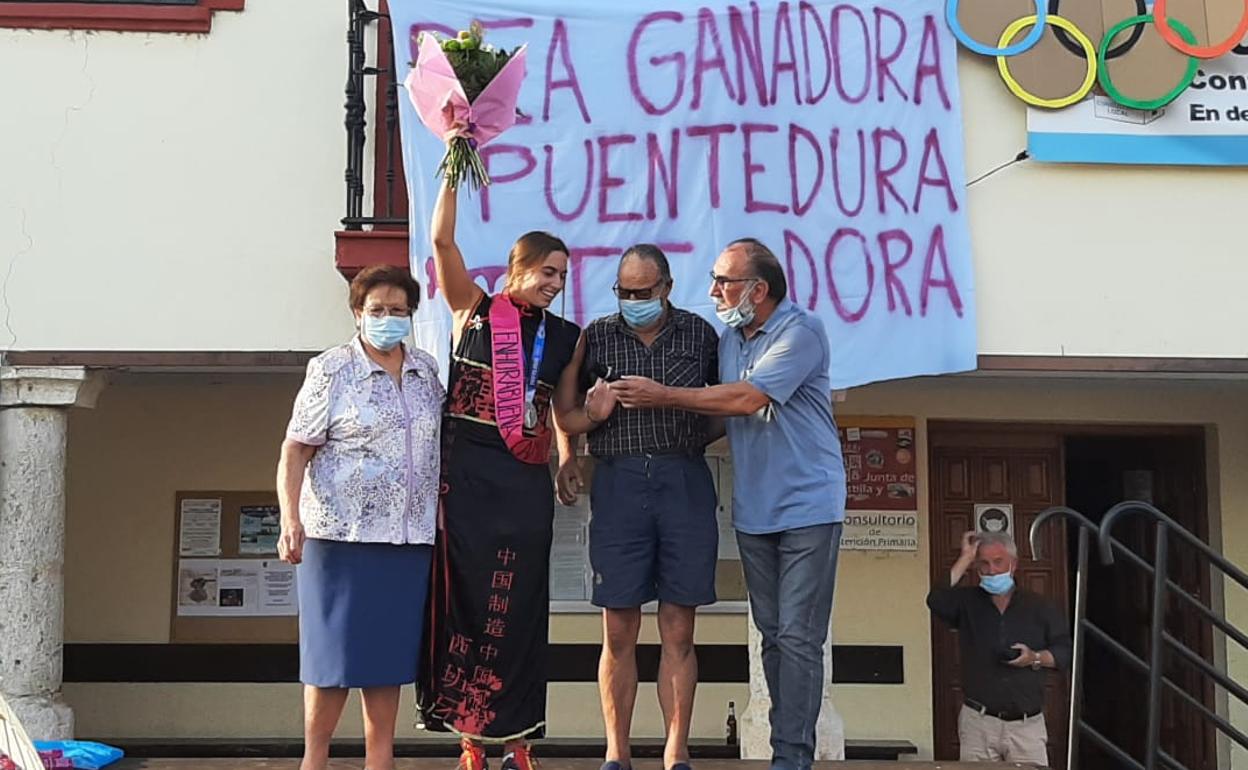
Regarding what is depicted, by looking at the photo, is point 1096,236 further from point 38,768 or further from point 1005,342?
point 38,768

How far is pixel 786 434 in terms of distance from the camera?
14.2ft

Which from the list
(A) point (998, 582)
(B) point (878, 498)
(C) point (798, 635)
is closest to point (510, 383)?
(C) point (798, 635)

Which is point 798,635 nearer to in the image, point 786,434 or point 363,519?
point 786,434

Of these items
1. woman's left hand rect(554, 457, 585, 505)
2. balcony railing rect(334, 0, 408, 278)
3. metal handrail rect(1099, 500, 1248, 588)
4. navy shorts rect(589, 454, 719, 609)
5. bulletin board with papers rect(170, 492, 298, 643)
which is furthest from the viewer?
bulletin board with papers rect(170, 492, 298, 643)

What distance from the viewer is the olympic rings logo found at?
6.52 m

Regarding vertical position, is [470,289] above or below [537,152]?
below

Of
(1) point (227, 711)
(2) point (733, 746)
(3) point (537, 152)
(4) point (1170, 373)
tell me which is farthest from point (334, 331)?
(4) point (1170, 373)

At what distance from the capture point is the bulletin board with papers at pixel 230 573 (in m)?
8.27

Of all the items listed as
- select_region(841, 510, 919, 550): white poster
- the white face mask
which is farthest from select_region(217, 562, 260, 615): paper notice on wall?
the white face mask

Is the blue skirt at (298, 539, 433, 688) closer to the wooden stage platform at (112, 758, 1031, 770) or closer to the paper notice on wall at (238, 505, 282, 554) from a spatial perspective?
the wooden stage platform at (112, 758, 1031, 770)

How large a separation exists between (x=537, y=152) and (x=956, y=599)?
301 centimetres

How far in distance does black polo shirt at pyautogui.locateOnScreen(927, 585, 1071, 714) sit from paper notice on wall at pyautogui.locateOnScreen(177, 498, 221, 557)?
4409 mm

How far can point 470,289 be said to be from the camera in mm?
4359

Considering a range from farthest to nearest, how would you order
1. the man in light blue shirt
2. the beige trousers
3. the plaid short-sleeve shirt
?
1. the beige trousers
2. the plaid short-sleeve shirt
3. the man in light blue shirt
